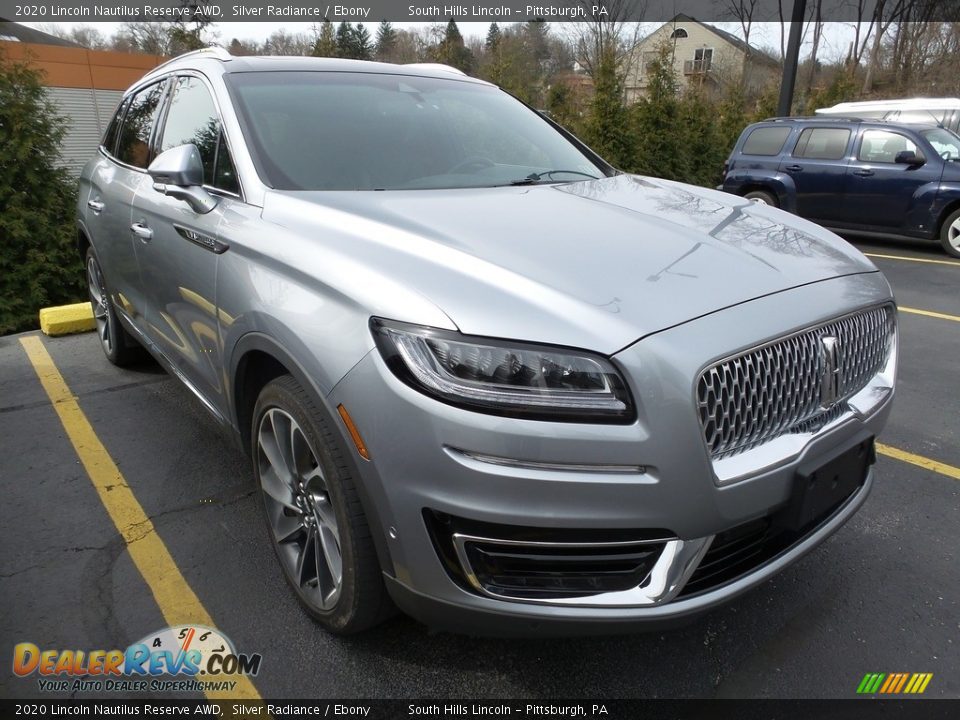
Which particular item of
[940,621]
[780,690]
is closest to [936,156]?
[940,621]

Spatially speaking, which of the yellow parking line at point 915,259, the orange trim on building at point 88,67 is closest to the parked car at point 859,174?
the yellow parking line at point 915,259

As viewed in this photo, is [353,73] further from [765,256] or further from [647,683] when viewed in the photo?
[647,683]

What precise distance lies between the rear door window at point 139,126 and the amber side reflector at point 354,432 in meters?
2.53

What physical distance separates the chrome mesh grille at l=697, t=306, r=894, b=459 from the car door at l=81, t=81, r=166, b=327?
9.54ft

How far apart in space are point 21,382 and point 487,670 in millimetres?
4135

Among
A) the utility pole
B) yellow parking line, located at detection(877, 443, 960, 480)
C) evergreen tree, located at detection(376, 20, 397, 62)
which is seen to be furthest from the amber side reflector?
evergreen tree, located at detection(376, 20, 397, 62)

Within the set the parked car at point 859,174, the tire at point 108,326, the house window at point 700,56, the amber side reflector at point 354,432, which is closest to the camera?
the amber side reflector at point 354,432

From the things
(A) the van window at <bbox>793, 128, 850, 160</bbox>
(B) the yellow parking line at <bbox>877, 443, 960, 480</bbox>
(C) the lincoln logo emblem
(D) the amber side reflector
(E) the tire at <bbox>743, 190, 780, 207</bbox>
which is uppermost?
(A) the van window at <bbox>793, 128, 850, 160</bbox>

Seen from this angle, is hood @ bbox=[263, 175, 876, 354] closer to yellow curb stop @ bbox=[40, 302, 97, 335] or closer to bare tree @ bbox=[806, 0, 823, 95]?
yellow curb stop @ bbox=[40, 302, 97, 335]

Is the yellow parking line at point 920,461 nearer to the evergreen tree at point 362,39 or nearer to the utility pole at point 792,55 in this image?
the utility pole at point 792,55

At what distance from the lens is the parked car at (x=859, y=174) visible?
9266mm

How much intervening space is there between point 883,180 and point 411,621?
10.0m

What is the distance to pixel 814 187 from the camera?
34.0ft

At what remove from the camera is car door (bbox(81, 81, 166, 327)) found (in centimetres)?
353
